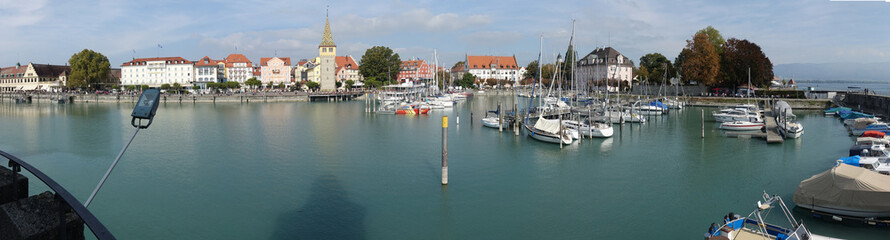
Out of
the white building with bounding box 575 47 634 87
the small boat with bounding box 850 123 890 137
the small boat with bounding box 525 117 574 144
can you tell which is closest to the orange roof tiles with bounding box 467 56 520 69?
the white building with bounding box 575 47 634 87

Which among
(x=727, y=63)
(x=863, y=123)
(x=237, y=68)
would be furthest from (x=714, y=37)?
(x=237, y=68)

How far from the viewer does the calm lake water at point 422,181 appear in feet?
47.0

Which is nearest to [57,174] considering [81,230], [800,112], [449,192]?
[449,192]

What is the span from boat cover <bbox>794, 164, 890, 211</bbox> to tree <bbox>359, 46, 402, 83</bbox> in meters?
87.0

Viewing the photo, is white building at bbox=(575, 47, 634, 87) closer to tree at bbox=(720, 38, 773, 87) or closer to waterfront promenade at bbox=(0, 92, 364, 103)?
tree at bbox=(720, 38, 773, 87)

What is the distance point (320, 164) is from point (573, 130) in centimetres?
1416

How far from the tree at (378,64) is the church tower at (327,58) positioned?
6.38 metres

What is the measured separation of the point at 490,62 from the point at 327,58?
5552 cm

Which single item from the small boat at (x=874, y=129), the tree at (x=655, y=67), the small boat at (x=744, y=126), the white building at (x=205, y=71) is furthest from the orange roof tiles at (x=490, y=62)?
the small boat at (x=874, y=129)

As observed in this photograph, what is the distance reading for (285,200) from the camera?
55.4 feet

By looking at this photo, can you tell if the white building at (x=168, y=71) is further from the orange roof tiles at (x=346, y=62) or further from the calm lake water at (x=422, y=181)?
the calm lake water at (x=422, y=181)

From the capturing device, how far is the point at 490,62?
5561 inches

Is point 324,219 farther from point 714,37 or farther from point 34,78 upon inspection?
point 34,78

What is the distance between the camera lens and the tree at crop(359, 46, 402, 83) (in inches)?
3947
